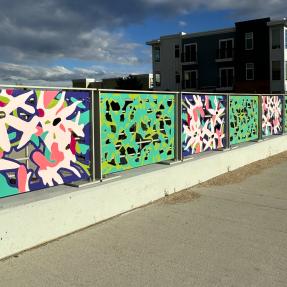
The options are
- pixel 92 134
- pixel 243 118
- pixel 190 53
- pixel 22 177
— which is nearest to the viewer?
pixel 22 177

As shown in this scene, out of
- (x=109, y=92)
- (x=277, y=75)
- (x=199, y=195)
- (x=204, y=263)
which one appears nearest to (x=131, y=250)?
(x=204, y=263)

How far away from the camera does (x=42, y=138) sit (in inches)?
203

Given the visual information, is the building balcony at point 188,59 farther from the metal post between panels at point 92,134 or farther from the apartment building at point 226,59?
the metal post between panels at point 92,134

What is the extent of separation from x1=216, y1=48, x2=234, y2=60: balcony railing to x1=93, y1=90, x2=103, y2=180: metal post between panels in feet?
140

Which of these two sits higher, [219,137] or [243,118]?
[243,118]

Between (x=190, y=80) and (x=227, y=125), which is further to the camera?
(x=190, y=80)

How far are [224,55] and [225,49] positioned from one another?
25.7 inches

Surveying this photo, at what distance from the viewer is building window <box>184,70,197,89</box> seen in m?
49.9

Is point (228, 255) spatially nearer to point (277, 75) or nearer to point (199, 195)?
point (199, 195)

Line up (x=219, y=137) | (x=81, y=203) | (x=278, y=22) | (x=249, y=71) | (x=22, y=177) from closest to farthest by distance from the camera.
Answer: (x=22, y=177) → (x=81, y=203) → (x=219, y=137) → (x=278, y=22) → (x=249, y=71)

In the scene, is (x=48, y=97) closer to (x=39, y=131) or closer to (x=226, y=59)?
(x=39, y=131)

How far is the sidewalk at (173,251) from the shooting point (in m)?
4.02

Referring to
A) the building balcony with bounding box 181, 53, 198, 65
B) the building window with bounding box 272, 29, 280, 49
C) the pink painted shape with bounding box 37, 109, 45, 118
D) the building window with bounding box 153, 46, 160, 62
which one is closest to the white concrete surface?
the pink painted shape with bounding box 37, 109, 45, 118

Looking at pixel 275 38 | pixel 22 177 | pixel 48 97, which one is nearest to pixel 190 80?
pixel 275 38
